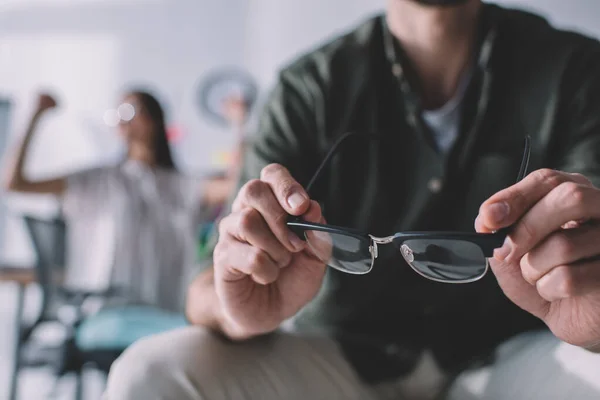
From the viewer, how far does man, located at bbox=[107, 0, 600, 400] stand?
2.46ft

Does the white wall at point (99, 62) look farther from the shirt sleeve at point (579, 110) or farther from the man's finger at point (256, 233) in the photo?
the man's finger at point (256, 233)

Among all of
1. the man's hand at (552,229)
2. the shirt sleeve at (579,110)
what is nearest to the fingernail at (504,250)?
the man's hand at (552,229)

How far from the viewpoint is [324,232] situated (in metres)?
0.58

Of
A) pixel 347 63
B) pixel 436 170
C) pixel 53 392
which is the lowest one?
pixel 53 392

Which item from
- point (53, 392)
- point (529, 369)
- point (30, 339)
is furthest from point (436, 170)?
point (53, 392)

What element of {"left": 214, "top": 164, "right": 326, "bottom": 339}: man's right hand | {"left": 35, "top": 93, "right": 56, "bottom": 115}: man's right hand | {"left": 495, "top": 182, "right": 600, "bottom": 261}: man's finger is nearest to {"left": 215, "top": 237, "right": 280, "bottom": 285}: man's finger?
{"left": 214, "top": 164, "right": 326, "bottom": 339}: man's right hand

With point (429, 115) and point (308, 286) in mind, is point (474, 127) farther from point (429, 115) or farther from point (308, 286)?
point (308, 286)

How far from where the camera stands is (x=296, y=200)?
23.0 inches

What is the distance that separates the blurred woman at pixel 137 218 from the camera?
2.20 m

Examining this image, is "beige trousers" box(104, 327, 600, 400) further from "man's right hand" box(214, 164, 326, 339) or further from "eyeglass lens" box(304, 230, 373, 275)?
"eyeglass lens" box(304, 230, 373, 275)

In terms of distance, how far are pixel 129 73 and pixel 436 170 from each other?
419 centimetres

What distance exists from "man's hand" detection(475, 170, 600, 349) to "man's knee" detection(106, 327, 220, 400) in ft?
1.25

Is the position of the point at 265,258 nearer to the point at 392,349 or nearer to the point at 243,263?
the point at 243,263

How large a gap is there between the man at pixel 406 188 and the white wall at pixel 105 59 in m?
3.49
